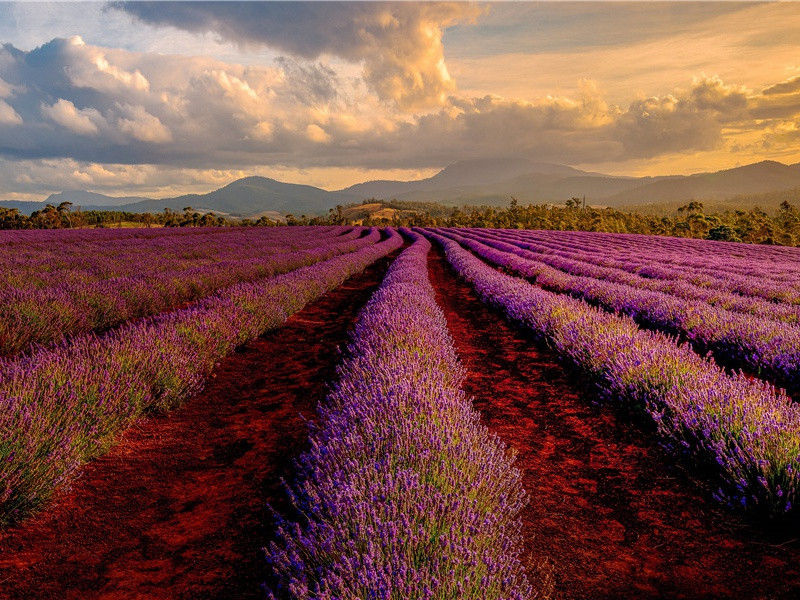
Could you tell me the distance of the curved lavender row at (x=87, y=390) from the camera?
7.29ft

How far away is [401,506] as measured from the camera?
5.70ft

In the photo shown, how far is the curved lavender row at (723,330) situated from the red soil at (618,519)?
2.22 m

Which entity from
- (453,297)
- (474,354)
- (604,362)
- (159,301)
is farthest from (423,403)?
(453,297)

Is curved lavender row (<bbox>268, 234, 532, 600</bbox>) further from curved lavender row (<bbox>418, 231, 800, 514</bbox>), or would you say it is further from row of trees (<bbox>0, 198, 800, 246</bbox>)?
row of trees (<bbox>0, 198, 800, 246</bbox>)

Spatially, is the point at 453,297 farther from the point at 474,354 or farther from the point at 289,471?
the point at 289,471

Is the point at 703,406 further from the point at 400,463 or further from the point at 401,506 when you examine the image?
the point at 401,506

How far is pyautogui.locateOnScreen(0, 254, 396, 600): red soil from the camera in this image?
1.93m

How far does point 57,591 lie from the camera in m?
1.86

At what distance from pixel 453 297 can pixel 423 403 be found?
7.64 metres

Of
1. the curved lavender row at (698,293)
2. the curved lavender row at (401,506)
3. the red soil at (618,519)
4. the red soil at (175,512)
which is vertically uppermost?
the curved lavender row at (401,506)

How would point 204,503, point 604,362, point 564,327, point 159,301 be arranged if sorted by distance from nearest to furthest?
1. point 204,503
2. point 604,362
3. point 564,327
4. point 159,301

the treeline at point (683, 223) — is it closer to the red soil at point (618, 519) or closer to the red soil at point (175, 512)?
the red soil at point (618, 519)

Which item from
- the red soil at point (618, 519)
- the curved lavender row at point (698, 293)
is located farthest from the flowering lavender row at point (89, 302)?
the curved lavender row at point (698, 293)

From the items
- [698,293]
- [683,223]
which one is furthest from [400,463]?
[683,223]
